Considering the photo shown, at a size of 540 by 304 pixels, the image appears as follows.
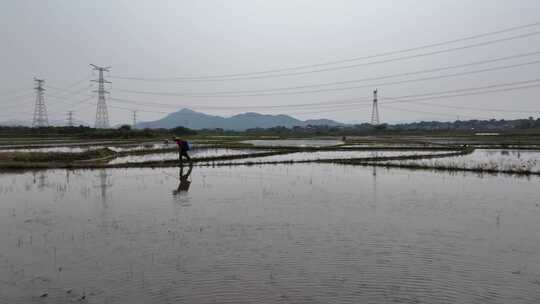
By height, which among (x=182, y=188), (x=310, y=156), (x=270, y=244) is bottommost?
(x=270, y=244)

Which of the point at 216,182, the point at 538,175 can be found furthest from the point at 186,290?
the point at 538,175

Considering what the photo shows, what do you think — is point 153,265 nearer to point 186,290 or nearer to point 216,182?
point 186,290

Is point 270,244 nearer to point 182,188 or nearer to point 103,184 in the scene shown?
point 182,188

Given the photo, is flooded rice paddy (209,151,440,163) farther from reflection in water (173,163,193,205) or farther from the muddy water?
the muddy water

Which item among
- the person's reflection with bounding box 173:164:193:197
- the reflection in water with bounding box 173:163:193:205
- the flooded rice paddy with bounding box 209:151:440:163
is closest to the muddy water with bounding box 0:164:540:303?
the reflection in water with bounding box 173:163:193:205

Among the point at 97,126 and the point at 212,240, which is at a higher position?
the point at 97,126

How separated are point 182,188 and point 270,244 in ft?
20.4

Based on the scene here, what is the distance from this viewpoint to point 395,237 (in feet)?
22.7

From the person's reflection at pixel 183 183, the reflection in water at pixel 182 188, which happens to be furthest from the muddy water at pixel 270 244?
the person's reflection at pixel 183 183

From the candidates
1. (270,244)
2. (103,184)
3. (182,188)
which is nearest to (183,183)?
(182,188)

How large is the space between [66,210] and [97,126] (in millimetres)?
52816

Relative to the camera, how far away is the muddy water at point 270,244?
4839mm

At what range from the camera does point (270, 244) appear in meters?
6.55

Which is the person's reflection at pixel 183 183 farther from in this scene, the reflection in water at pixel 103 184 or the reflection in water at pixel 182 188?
the reflection in water at pixel 103 184
